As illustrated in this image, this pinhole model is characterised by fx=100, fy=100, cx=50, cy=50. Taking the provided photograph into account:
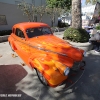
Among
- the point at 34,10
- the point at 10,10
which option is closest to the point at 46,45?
the point at 10,10

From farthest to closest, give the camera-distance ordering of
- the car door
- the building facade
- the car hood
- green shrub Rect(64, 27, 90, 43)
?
the building facade < green shrub Rect(64, 27, 90, 43) < the car door < the car hood

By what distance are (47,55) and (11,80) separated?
1.56m

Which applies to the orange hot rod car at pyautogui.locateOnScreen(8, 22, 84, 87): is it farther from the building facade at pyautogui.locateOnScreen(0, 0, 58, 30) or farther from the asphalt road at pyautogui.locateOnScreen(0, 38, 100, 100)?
the building facade at pyautogui.locateOnScreen(0, 0, 58, 30)

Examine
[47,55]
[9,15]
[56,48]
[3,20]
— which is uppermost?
[9,15]

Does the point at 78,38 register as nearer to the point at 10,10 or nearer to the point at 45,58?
the point at 45,58

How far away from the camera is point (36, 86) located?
10.5 ft

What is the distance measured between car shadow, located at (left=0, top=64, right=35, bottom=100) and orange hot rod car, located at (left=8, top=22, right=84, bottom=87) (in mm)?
654

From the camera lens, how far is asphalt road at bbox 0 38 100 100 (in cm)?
279

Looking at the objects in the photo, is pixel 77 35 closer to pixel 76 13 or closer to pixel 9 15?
pixel 76 13

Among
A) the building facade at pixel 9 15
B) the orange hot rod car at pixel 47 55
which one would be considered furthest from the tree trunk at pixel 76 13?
the building facade at pixel 9 15

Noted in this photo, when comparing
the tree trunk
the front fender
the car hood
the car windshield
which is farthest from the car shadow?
the tree trunk

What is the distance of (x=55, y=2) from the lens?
59.7 feet

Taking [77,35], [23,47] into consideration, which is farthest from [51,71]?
[77,35]

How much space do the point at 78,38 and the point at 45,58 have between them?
3.69 meters
